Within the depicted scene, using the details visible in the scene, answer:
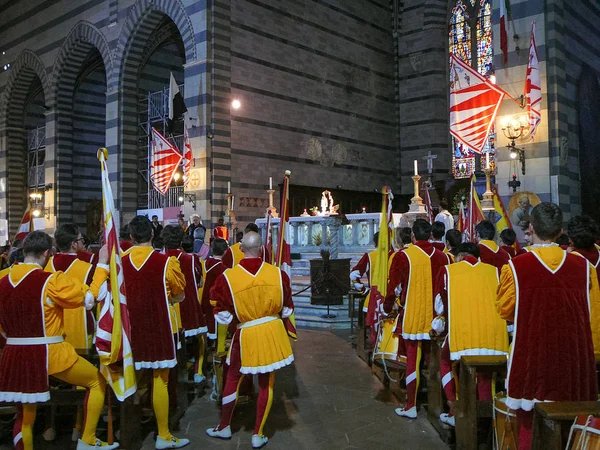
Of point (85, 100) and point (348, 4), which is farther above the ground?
point (348, 4)

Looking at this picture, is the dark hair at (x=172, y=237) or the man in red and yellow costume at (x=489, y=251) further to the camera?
the dark hair at (x=172, y=237)

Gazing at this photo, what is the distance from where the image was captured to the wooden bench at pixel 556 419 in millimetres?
2506

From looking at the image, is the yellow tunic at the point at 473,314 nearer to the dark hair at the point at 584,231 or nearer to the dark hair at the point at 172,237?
the dark hair at the point at 584,231

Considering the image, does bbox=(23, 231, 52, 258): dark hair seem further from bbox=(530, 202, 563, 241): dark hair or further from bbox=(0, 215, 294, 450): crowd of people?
bbox=(530, 202, 563, 241): dark hair

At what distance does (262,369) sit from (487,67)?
1987cm

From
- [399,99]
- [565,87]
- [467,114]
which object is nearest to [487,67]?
[399,99]

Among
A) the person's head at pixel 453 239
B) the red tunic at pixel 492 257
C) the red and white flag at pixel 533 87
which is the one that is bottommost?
the red tunic at pixel 492 257

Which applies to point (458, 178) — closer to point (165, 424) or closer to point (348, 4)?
point (348, 4)

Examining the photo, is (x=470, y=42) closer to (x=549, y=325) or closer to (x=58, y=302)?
(x=549, y=325)

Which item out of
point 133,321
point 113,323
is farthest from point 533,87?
point 113,323

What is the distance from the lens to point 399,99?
75.1 ft

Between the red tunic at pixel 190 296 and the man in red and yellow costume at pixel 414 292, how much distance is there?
7.11ft

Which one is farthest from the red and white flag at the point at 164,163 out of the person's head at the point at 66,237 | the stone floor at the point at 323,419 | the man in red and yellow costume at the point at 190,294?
the person's head at the point at 66,237

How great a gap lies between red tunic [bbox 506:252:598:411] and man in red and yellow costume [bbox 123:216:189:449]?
2650 millimetres
